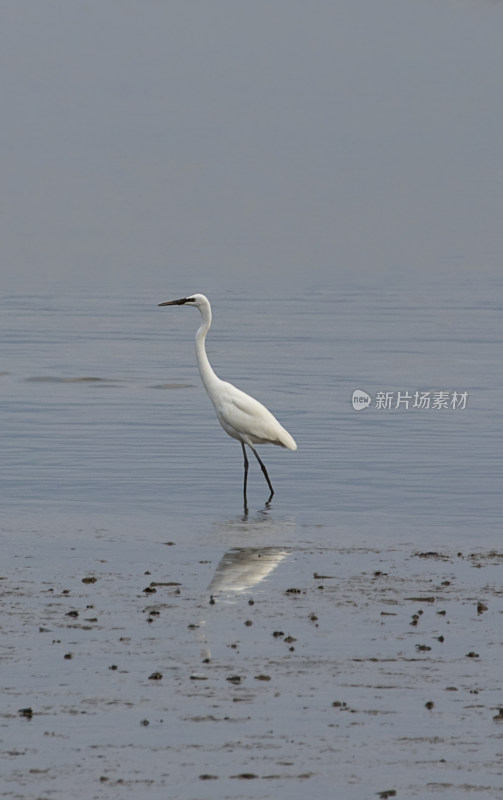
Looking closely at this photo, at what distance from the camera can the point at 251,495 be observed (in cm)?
2058

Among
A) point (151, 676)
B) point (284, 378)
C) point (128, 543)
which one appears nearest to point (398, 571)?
point (128, 543)

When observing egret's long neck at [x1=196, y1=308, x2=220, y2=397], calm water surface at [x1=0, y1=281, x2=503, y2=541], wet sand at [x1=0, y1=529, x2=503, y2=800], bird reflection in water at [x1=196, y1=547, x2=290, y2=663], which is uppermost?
egret's long neck at [x1=196, y1=308, x2=220, y2=397]

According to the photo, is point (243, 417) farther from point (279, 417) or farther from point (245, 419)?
point (279, 417)

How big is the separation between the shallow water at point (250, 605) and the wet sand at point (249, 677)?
0.9 inches

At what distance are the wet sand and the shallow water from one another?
22 mm

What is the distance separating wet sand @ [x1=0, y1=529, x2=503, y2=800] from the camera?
28.8 feet

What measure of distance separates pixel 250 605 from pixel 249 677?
89.2 inches

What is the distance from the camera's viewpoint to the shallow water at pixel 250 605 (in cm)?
901

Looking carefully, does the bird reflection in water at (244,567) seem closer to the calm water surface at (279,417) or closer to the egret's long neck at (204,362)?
the calm water surface at (279,417)

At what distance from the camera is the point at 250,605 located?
12812 millimetres

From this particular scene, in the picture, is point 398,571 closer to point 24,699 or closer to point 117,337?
point 24,699

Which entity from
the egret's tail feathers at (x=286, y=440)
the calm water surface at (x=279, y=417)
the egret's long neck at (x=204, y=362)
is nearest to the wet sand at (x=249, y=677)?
the calm water surface at (x=279, y=417)

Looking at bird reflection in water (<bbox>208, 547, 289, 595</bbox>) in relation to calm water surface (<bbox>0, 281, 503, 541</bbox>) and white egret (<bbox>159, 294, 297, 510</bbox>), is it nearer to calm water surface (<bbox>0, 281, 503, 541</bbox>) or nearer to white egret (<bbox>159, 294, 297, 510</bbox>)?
calm water surface (<bbox>0, 281, 503, 541</bbox>)

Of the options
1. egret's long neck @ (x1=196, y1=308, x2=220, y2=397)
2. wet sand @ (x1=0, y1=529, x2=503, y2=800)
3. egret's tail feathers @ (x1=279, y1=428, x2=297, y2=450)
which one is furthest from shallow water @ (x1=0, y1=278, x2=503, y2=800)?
egret's long neck @ (x1=196, y1=308, x2=220, y2=397)
